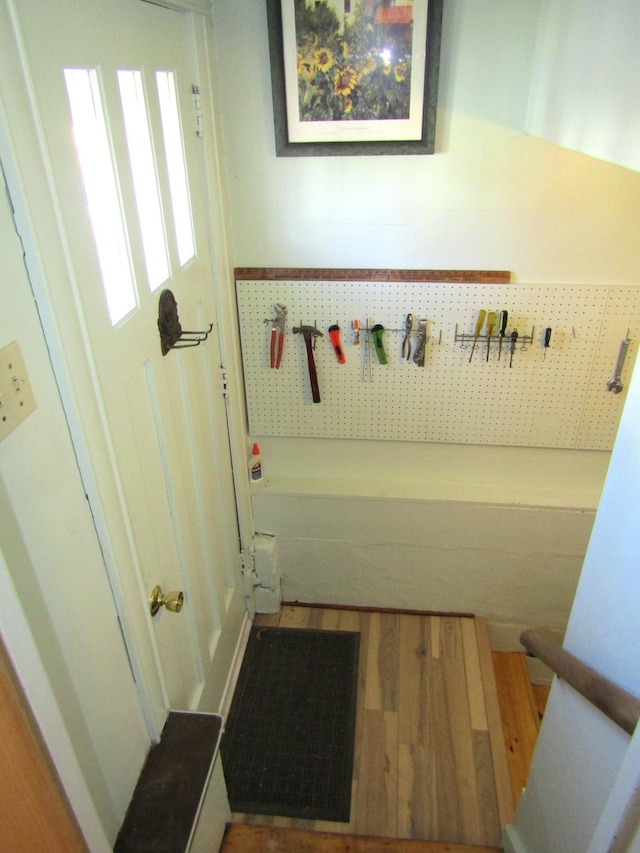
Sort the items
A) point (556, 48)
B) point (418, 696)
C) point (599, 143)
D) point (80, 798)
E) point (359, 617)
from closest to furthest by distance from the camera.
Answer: point (80, 798) < point (599, 143) < point (556, 48) < point (418, 696) < point (359, 617)

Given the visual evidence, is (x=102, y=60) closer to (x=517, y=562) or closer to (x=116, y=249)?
(x=116, y=249)

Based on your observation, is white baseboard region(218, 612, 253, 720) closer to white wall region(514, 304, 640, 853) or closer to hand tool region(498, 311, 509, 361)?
white wall region(514, 304, 640, 853)

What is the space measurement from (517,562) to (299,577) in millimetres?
938

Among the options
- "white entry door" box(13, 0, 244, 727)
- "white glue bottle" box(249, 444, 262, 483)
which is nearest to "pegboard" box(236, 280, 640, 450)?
"white glue bottle" box(249, 444, 262, 483)

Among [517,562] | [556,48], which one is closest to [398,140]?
[556,48]

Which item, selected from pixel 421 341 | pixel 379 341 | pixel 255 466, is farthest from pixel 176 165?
pixel 255 466

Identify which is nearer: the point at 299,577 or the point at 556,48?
the point at 556,48

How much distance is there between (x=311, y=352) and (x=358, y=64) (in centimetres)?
92

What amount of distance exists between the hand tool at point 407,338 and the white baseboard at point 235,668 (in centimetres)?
132

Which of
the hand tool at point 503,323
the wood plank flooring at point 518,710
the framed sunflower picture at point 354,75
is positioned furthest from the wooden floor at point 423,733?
the framed sunflower picture at point 354,75

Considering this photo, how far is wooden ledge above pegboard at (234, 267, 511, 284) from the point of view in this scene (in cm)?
205

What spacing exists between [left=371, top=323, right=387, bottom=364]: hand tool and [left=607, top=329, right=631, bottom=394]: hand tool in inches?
32.0

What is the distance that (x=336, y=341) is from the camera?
7.12 feet

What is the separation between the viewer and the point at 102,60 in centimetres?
115
